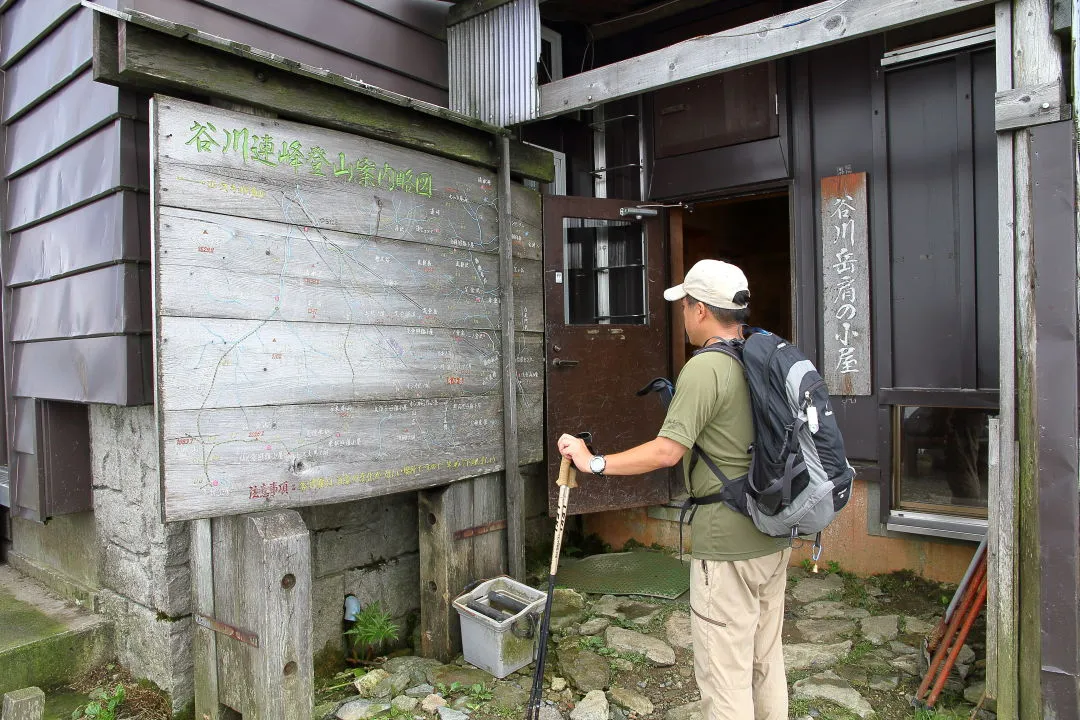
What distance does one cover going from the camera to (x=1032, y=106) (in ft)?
11.0

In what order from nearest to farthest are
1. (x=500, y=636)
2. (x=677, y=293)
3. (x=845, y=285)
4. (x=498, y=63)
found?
(x=677, y=293) → (x=500, y=636) → (x=498, y=63) → (x=845, y=285)

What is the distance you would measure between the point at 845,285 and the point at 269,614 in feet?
14.4

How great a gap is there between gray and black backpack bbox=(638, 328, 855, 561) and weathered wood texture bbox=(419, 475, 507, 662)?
219 centimetres

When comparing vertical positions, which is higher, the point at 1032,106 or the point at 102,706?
the point at 1032,106

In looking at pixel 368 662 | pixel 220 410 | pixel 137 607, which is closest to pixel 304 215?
pixel 220 410

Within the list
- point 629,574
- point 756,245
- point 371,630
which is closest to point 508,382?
point 371,630

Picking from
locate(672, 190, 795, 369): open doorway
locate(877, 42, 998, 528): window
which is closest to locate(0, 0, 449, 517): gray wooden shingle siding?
locate(877, 42, 998, 528): window

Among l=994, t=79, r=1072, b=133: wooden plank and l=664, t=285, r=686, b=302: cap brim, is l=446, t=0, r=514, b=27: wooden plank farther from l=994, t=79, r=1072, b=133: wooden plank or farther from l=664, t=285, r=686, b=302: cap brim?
l=994, t=79, r=1072, b=133: wooden plank

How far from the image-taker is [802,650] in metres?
4.29

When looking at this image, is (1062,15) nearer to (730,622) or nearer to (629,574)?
(730,622)

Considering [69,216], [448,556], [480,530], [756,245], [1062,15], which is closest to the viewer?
[1062,15]

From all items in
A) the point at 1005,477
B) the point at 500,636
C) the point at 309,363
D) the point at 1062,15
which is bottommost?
the point at 500,636

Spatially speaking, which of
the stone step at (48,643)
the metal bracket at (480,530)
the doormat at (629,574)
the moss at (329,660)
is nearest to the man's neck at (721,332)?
the metal bracket at (480,530)

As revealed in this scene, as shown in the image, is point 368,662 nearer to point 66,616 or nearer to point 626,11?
point 66,616
